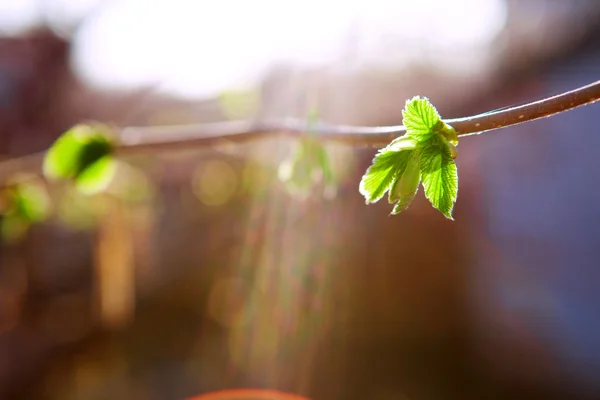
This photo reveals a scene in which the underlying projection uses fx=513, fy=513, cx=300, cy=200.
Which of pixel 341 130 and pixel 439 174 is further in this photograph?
pixel 341 130

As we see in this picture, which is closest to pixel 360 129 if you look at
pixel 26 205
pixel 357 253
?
pixel 26 205

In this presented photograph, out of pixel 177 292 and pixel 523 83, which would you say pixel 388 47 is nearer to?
pixel 523 83

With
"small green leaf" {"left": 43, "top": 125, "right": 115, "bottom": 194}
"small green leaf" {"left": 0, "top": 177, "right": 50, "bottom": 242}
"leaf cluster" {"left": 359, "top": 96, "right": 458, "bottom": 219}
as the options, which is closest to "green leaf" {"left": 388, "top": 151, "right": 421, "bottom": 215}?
"leaf cluster" {"left": 359, "top": 96, "right": 458, "bottom": 219}

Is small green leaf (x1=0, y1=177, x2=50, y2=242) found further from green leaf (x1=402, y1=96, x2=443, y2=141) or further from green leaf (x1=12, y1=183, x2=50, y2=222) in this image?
green leaf (x1=402, y1=96, x2=443, y2=141)

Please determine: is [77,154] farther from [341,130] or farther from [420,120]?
[420,120]

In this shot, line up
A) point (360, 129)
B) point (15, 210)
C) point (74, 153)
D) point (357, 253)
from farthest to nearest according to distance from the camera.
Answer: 1. point (357, 253)
2. point (15, 210)
3. point (74, 153)
4. point (360, 129)

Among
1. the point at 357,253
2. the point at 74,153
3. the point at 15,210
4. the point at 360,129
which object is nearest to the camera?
the point at 360,129

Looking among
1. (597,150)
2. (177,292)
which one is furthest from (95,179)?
(177,292)
